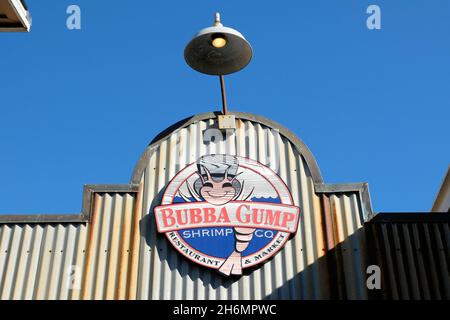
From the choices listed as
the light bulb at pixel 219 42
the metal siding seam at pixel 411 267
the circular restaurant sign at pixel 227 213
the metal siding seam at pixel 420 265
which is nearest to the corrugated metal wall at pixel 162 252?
the circular restaurant sign at pixel 227 213

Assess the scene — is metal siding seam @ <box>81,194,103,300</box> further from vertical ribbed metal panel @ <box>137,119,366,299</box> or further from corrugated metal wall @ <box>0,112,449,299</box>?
vertical ribbed metal panel @ <box>137,119,366,299</box>

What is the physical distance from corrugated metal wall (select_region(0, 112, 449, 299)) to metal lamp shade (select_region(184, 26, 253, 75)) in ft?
5.98

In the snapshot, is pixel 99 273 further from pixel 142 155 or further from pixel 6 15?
pixel 6 15

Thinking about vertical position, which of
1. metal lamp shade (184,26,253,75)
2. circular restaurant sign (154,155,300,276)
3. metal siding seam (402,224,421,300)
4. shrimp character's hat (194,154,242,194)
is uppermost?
metal lamp shade (184,26,253,75)

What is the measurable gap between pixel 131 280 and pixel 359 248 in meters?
4.21

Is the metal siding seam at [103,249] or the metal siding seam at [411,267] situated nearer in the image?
the metal siding seam at [411,267]

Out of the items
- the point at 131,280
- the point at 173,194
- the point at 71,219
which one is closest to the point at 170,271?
the point at 131,280

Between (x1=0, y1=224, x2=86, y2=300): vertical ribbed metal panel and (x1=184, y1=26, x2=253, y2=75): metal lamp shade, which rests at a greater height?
(x1=184, y1=26, x2=253, y2=75): metal lamp shade

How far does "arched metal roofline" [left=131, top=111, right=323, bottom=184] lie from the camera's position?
35.6 feet

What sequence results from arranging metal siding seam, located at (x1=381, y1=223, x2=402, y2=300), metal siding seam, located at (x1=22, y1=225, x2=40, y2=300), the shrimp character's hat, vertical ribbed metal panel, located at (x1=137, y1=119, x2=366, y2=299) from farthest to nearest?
A: the shrimp character's hat → metal siding seam, located at (x1=22, y1=225, x2=40, y2=300) → vertical ribbed metal panel, located at (x1=137, y1=119, x2=366, y2=299) → metal siding seam, located at (x1=381, y1=223, x2=402, y2=300)

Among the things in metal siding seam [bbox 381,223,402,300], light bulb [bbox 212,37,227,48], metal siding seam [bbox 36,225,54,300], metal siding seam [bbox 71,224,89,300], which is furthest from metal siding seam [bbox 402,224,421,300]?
metal siding seam [bbox 36,225,54,300]

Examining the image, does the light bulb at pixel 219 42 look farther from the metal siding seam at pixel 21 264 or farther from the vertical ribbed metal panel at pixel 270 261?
the metal siding seam at pixel 21 264

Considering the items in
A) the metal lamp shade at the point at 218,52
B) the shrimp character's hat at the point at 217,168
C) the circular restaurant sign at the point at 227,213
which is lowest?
the circular restaurant sign at the point at 227,213

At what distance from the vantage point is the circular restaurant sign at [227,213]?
990 centimetres
